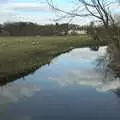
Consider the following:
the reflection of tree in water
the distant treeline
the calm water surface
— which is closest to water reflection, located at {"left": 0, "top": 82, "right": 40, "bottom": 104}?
the calm water surface

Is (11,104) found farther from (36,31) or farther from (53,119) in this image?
(36,31)

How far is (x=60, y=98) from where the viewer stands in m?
19.3

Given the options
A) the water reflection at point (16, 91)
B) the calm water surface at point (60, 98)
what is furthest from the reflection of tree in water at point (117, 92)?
the water reflection at point (16, 91)

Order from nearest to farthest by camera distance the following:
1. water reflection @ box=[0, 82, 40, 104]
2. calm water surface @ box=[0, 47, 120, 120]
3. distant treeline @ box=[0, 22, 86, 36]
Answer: calm water surface @ box=[0, 47, 120, 120]
water reflection @ box=[0, 82, 40, 104]
distant treeline @ box=[0, 22, 86, 36]

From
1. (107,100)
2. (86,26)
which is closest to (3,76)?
(86,26)

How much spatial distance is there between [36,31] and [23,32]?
551 cm

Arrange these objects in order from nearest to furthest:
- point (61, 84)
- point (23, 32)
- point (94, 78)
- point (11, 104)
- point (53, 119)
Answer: point (53, 119), point (11, 104), point (61, 84), point (94, 78), point (23, 32)

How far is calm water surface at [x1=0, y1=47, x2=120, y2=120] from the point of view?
15992 mm

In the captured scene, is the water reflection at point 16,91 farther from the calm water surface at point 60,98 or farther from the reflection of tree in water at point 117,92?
the reflection of tree in water at point 117,92

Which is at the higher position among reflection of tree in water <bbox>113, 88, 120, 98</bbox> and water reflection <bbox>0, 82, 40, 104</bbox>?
water reflection <bbox>0, 82, 40, 104</bbox>

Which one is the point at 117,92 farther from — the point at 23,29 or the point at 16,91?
the point at 23,29

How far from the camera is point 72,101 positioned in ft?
61.1

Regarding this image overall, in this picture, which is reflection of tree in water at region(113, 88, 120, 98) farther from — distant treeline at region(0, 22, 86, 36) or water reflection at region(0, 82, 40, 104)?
distant treeline at region(0, 22, 86, 36)

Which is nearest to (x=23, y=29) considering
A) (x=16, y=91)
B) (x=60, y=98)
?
(x=16, y=91)
